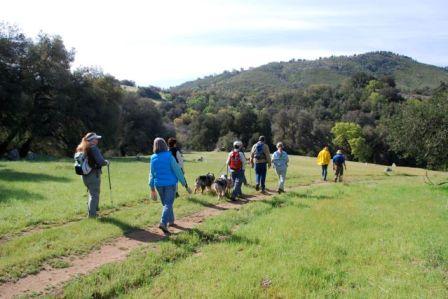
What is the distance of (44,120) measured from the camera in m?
42.7

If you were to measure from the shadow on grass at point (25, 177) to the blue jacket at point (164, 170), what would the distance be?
11.4m

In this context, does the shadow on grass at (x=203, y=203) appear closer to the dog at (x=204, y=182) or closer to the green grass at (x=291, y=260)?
the green grass at (x=291, y=260)

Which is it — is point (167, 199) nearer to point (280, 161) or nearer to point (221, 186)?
point (221, 186)

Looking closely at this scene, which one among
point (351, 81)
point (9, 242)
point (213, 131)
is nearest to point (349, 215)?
point (9, 242)

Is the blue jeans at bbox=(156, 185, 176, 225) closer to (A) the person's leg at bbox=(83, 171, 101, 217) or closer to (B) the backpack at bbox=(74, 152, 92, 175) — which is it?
(A) the person's leg at bbox=(83, 171, 101, 217)

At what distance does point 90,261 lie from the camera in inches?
326

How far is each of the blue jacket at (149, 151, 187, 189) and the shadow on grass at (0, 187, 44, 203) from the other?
6.37 meters

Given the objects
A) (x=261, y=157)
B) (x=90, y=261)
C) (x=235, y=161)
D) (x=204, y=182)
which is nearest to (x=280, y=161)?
(x=261, y=157)

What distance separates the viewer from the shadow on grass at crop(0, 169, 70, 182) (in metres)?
19.6

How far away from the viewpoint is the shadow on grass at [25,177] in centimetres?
1962

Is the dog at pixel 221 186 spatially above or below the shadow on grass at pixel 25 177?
above

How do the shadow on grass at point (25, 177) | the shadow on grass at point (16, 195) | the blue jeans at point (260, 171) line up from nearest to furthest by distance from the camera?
1. the shadow on grass at point (16, 195)
2. the blue jeans at point (260, 171)
3. the shadow on grass at point (25, 177)

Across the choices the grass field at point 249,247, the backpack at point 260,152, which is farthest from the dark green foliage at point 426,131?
the backpack at point 260,152

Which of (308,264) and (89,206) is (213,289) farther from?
(89,206)
